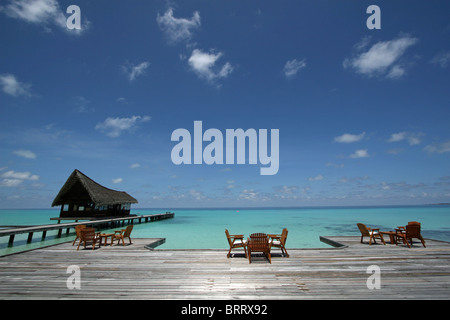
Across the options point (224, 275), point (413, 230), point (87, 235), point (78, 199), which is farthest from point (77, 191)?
point (413, 230)

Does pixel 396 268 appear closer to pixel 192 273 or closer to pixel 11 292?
pixel 192 273

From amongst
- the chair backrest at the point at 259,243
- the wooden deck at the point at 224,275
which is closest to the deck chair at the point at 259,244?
the chair backrest at the point at 259,243

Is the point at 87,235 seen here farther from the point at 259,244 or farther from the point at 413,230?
the point at 413,230

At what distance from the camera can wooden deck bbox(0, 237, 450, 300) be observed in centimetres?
430

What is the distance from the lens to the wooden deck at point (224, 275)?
4305 mm

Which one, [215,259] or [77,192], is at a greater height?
[77,192]

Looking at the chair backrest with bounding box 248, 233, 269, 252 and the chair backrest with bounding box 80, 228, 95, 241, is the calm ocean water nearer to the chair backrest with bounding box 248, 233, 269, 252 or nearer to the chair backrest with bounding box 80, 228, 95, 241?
the chair backrest with bounding box 80, 228, 95, 241


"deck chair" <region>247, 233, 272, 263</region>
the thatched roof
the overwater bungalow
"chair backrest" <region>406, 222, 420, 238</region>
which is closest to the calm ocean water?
the overwater bungalow

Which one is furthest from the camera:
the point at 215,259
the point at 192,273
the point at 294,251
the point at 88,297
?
the point at 294,251

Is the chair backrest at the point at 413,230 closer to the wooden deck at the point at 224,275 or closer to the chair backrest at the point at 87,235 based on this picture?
the wooden deck at the point at 224,275

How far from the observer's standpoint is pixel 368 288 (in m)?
4.50
